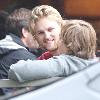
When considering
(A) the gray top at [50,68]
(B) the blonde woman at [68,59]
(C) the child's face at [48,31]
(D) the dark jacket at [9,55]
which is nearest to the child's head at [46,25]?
(C) the child's face at [48,31]

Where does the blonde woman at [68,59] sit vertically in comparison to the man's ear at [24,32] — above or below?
above

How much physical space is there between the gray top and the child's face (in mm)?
699

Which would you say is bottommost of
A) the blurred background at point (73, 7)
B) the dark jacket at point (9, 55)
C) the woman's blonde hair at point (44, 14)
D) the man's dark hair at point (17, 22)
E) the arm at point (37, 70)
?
the blurred background at point (73, 7)

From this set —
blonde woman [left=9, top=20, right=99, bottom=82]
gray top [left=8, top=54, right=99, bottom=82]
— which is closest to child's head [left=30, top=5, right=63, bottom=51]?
blonde woman [left=9, top=20, right=99, bottom=82]

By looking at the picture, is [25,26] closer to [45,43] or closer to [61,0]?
[45,43]

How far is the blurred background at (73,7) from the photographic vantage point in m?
6.90

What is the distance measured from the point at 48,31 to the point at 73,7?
310 centimetres

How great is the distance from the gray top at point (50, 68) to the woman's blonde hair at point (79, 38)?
7cm

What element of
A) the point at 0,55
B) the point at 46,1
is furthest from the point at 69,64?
the point at 46,1

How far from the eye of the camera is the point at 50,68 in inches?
125

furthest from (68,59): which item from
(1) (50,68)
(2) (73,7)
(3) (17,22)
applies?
(2) (73,7)

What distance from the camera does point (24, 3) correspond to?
691cm

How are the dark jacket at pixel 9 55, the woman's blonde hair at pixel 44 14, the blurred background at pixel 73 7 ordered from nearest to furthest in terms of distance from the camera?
1. the woman's blonde hair at pixel 44 14
2. the dark jacket at pixel 9 55
3. the blurred background at pixel 73 7

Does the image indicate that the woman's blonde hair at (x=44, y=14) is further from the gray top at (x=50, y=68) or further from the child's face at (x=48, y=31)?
the gray top at (x=50, y=68)
